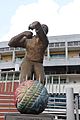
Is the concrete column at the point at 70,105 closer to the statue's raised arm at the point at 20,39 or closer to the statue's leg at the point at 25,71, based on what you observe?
the statue's leg at the point at 25,71

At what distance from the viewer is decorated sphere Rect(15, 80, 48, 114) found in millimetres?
2688

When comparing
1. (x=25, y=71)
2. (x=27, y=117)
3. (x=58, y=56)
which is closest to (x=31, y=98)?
(x=27, y=117)

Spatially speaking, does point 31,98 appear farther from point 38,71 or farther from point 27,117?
point 38,71

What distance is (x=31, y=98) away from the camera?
2682 millimetres

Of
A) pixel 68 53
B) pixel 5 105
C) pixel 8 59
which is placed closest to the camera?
pixel 5 105

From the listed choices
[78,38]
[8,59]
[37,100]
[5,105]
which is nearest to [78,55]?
[78,38]

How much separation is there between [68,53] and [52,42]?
2.42 metres

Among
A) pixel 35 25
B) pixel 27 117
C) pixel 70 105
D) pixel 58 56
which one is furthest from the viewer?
pixel 58 56

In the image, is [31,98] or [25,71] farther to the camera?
[25,71]

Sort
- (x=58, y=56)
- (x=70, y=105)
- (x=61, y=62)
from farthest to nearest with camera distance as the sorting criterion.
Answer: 1. (x=58, y=56)
2. (x=61, y=62)
3. (x=70, y=105)

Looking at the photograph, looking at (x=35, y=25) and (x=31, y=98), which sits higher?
(x=35, y=25)

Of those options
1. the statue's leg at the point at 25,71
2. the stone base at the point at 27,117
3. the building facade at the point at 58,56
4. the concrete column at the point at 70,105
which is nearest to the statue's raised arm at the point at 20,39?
the statue's leg at the point at 25,71

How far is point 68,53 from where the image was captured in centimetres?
2934

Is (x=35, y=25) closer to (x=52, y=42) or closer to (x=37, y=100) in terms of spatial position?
(x=37, y=100)
